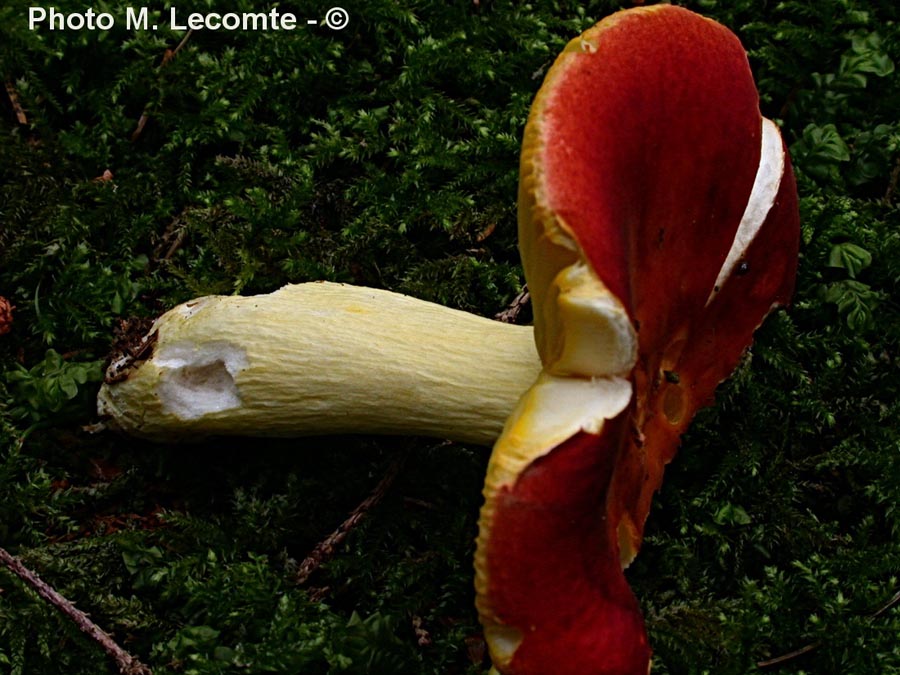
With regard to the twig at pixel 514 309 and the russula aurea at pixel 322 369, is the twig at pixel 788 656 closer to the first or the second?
the russula aurea at pixel 322 369

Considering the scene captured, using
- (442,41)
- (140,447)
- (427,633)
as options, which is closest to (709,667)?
(427,633)

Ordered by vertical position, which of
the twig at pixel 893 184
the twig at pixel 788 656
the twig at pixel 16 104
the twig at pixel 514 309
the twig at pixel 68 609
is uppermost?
the twig at pixel 893 184

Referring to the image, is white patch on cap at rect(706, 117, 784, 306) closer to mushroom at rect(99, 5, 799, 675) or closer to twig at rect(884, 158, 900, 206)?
mushroom at rect(99, 5, 799, 675)

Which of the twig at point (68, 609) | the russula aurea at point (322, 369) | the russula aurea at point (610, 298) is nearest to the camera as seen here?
the russula aurea at point (610, 298)

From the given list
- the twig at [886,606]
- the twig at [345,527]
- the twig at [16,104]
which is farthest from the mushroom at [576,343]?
the twig at [16,104]

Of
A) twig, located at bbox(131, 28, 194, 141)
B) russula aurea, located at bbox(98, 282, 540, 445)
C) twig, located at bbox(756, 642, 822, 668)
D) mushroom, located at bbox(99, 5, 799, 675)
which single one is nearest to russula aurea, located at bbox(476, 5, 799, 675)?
mushroom, located at bbox(99, 5, 799, 675)

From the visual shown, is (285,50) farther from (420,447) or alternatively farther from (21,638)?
(21,638)
